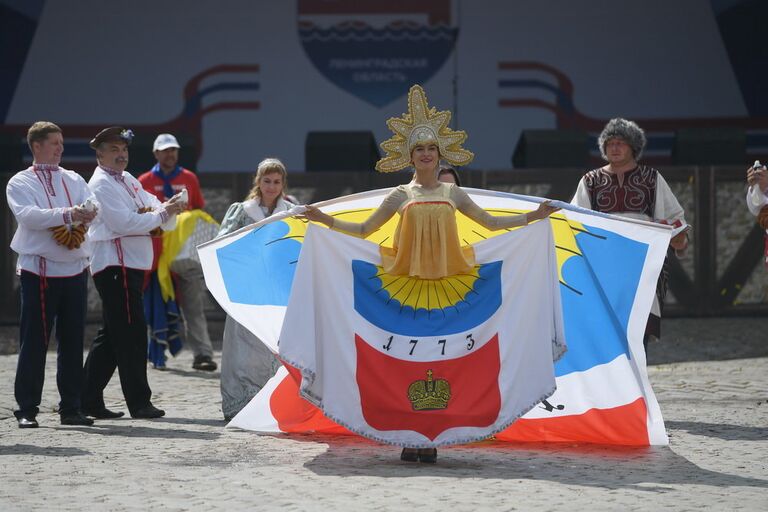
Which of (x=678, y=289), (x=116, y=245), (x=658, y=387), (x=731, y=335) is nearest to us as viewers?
(x=116, y=245)

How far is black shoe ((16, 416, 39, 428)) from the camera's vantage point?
802cm

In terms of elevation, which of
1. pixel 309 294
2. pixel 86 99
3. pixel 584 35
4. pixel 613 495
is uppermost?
pixel 584 35

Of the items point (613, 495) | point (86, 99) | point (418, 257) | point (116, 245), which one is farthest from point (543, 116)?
point (613, 495)

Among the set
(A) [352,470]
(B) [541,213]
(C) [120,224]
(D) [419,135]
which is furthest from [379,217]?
(C) [120,224]

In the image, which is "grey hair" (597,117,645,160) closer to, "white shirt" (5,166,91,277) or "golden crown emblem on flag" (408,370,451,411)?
"golden crown emblem on flag" (408,370,451,411)

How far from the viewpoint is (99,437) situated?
7.65 metres

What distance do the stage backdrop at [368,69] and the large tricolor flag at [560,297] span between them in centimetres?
796

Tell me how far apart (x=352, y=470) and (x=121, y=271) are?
8.50 feet

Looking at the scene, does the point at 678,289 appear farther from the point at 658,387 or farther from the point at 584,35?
the point at 658,387

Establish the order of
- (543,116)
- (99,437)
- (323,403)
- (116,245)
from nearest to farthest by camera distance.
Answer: (323,403) → (99,437) → (116,245) → (543,116)

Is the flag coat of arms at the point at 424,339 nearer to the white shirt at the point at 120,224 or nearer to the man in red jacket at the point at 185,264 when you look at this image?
the white shirt at the point at 120,224

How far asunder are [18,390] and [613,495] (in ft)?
12.4

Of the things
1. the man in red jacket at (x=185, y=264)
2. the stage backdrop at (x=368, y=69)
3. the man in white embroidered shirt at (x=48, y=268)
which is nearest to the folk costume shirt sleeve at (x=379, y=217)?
the man in white embroidered shirt at (x=48, y=268)

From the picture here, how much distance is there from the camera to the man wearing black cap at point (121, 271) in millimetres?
8445
